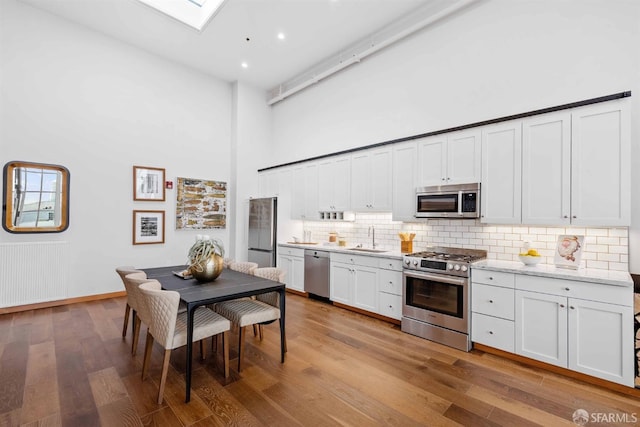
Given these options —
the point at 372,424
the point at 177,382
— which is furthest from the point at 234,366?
the point at 372,424

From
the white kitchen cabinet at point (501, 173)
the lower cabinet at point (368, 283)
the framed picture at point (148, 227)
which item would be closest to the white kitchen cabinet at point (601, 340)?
the white kitchen cabinet at point (501, 173)

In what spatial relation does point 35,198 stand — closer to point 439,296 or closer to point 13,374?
point 13,374

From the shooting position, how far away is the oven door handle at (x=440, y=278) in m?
3.30

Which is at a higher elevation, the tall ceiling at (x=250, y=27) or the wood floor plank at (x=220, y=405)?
the tall ceiling at (x=250, y=27)

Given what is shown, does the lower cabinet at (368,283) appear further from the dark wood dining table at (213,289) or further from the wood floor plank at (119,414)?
the wood floor plank at (119,414)

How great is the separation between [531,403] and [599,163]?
2.20 metres

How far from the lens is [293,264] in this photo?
5.54 metres

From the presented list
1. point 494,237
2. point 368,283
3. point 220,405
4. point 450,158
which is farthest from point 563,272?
point 220,405

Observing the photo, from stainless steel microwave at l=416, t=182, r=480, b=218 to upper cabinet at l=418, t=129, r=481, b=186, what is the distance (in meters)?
0.09

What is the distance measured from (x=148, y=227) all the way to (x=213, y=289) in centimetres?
364

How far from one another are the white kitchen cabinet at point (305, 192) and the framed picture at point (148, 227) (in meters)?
2.50

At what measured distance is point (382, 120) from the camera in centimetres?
508

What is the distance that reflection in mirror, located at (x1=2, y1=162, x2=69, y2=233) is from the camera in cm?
431

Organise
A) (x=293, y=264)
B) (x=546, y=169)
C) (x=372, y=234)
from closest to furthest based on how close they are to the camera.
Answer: (x=546, y=169), (x=372, y=234), (x=293, y=264)
